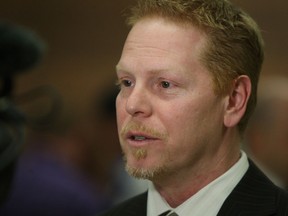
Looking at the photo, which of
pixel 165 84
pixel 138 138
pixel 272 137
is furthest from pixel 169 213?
pixel 272 137

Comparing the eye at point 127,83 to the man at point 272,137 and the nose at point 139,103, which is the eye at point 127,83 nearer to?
the nose at point 139,103

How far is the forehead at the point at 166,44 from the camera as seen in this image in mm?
2033

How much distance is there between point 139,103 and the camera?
2.01 metres

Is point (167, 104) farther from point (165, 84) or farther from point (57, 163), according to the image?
point (57, 163)

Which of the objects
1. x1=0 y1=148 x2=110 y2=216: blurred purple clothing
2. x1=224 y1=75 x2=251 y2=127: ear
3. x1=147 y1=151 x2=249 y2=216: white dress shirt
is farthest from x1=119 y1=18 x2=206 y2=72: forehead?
x1=0 y1=148 x2=110 y2=216: blurred purple clothing

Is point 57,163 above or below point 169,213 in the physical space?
below

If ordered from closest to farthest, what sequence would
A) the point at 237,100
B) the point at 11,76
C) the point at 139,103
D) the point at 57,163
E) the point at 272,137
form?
the point at 139,103, the point at 237,100, the point at 11,76, the point at 272,137, the point at 57,163

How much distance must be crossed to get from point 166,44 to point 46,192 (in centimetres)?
130

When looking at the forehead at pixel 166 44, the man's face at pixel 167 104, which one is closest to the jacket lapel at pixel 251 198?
the man's face at pixel 167 104

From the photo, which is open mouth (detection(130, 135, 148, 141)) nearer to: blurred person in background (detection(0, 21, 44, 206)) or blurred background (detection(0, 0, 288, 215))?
blurred person in background (detection(0, 21, 44, 206))

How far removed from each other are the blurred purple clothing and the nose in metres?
1.15

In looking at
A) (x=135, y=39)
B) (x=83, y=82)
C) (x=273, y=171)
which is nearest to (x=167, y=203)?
(x=135, y=39)

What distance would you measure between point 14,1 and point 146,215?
338 cm

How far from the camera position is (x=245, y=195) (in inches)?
80.8
